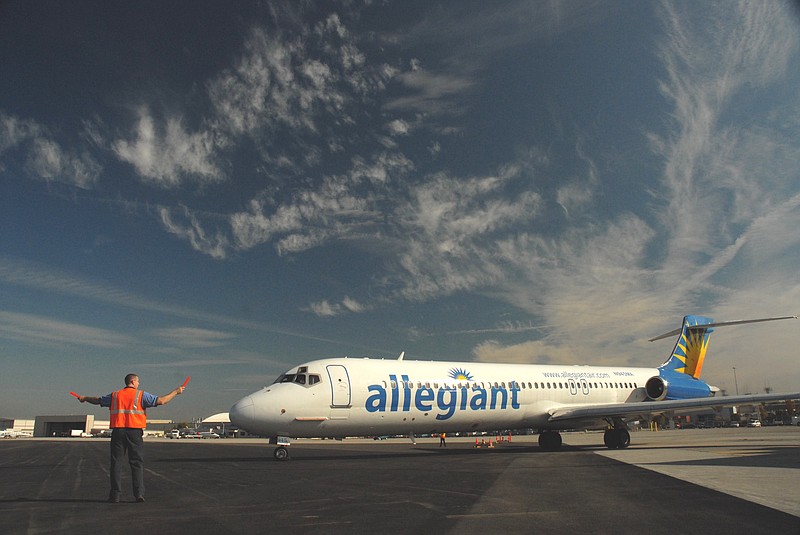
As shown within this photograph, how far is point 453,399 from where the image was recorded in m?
22.3

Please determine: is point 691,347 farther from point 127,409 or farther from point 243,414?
point 127,409

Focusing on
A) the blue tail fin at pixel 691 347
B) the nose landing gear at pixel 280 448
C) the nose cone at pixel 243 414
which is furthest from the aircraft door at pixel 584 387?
the nose cone at pixel 243 414

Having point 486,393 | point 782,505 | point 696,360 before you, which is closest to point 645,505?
point 782,505

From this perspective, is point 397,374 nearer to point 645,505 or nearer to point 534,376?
point 534,376

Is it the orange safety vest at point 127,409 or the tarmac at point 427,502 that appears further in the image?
the orange safety vest at point 127,409

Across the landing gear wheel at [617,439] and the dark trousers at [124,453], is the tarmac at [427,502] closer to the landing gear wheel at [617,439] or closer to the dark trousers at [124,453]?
the dark trousers at [124,453]

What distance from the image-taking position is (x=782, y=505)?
739 centimetres

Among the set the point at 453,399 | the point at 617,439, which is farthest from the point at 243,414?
the point at 617,439

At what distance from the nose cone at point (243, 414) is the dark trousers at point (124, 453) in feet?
32.4

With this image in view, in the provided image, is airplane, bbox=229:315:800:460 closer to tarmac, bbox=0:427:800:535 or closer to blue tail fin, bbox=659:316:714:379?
blue tail fin, bbox=659:316:714:379

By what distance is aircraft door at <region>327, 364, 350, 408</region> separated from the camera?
19.6 metres

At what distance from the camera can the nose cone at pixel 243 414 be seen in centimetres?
1816

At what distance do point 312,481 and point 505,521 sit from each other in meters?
5.96

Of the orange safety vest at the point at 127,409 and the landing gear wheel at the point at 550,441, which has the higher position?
the orange safety vest at the point at 127,409
